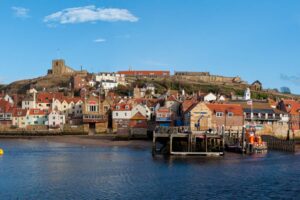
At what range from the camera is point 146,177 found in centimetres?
4356

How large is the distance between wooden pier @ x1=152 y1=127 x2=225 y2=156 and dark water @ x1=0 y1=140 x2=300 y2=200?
7.39 ft

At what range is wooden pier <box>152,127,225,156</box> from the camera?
60.4 meters

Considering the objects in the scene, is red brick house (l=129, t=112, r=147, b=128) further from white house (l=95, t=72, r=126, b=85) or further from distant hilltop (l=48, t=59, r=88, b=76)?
distant hilltop (l=48, t=59, r=88, b=76)

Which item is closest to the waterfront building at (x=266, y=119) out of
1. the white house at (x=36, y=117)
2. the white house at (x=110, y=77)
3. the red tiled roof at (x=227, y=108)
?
the red tiled roof at (x=227, y=108)

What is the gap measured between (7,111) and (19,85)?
238 feet

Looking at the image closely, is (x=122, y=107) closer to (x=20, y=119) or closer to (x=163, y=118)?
(x=163, y=118)

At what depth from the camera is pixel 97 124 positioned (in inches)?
4134

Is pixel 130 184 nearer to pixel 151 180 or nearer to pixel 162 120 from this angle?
pixel 151 180

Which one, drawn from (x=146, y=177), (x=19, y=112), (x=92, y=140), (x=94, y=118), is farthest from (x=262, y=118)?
(x=19, y=112)

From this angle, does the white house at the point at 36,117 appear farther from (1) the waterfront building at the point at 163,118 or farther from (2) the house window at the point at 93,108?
(1) the waterfront building at the point at 163,118

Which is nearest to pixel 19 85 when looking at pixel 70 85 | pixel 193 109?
pixel 70 85

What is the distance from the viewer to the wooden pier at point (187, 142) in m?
60.4

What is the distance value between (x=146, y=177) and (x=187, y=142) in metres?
20.2

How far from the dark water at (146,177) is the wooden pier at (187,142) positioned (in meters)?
2.25
